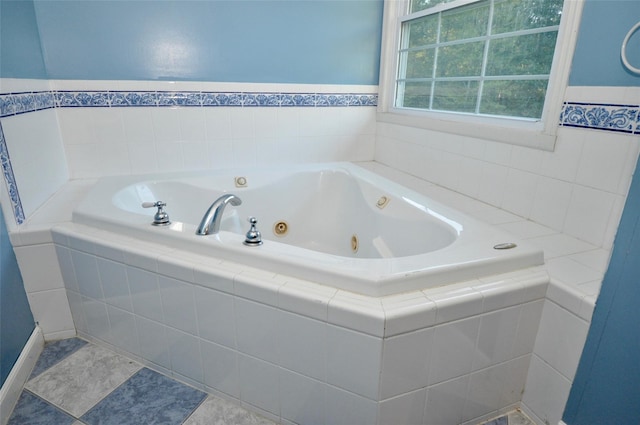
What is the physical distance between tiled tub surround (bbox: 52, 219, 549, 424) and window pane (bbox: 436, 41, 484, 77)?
117 centimetres

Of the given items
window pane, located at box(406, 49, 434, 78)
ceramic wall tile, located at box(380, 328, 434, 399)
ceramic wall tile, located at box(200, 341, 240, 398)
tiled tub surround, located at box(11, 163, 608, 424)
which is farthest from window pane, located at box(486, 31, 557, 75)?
ceramic wall tile, located at box(200, 341, 240, 398)

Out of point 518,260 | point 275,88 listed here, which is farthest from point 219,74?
point 518,260

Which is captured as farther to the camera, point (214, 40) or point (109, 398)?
point (214, 40)

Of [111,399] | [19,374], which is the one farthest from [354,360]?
[19,374]

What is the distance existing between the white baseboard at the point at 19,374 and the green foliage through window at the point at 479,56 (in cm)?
218

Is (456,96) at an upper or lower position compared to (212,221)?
upper

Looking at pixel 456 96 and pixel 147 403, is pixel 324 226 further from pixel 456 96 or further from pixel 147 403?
pixel 147 403

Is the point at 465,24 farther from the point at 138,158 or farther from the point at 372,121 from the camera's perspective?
the point at 138,158

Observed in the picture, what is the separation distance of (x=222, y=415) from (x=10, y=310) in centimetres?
84

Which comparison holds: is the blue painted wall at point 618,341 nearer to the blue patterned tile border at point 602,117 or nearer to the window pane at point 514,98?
the blue patterned tile border at point 602,117

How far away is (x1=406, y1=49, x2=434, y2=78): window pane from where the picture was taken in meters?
2.15

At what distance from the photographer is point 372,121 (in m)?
2.50

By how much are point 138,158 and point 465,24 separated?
6.22ft

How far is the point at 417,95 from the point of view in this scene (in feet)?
7.43
